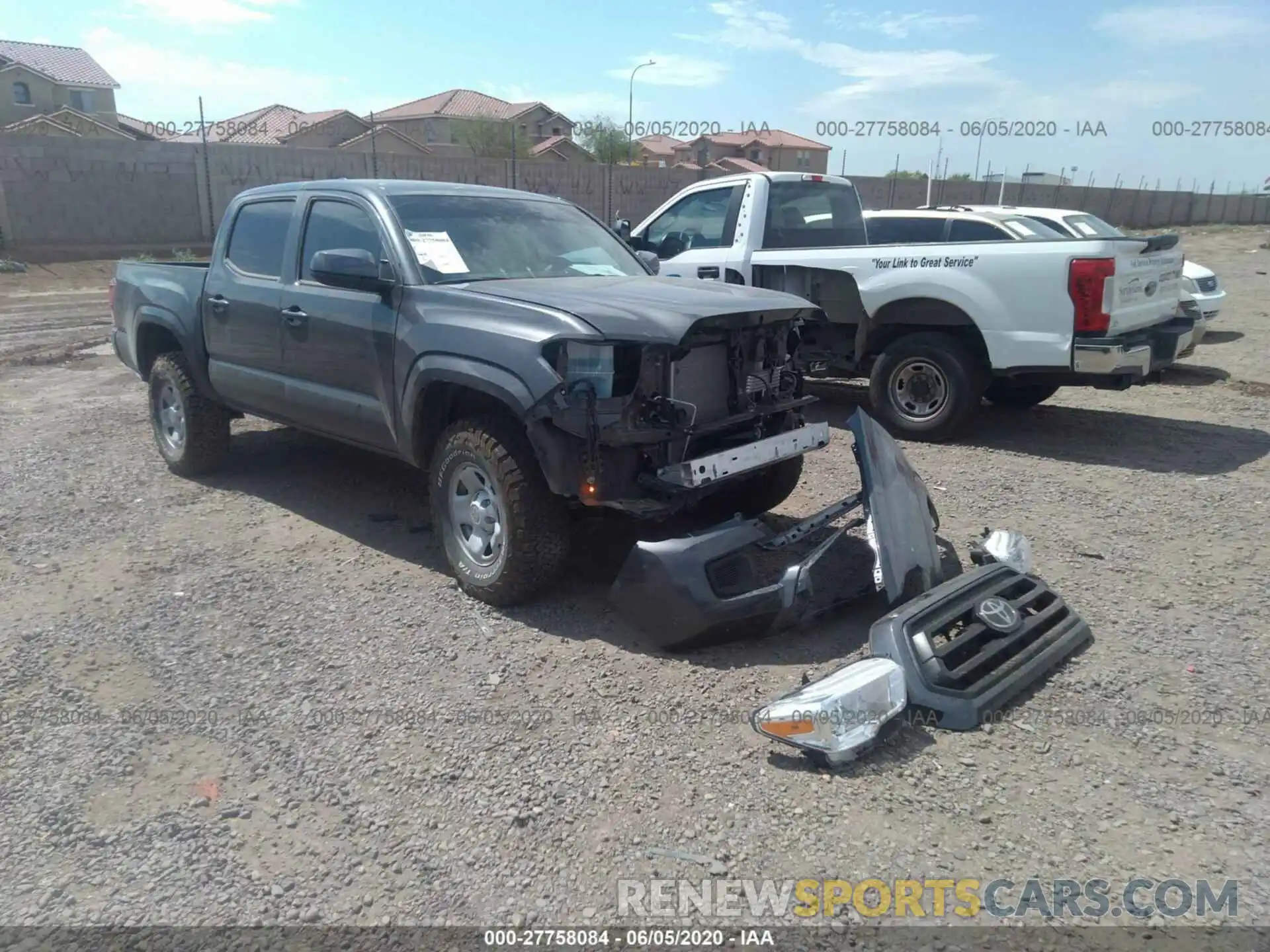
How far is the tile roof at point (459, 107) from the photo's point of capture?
203 feet

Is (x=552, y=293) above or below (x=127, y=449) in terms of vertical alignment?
above

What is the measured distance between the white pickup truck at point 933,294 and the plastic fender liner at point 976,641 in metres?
2.87

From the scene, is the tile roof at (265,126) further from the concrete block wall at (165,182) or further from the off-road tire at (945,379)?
the off-road tire at (945,379)

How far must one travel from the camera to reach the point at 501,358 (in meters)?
3.96

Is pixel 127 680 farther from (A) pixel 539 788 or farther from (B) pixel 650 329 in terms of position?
(B) pixel 650 329

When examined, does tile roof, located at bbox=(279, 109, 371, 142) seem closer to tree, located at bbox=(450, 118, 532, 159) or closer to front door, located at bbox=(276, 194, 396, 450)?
tree, located at bbox=(450, 118, 532, 159)

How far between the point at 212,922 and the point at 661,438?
7.57 feet

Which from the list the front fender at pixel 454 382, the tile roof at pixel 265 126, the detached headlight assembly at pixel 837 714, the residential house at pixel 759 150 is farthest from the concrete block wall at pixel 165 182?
the residential house at pixel 759 150

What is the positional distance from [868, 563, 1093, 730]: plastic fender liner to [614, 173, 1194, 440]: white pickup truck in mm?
2874

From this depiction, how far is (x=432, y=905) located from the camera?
8.25ft

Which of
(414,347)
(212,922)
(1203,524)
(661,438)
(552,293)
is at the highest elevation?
(552,293)

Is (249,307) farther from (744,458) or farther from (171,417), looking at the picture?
(744,458)

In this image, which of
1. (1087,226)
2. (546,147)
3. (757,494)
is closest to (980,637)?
(757,494)

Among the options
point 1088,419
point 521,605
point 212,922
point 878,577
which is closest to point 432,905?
point 212,922
